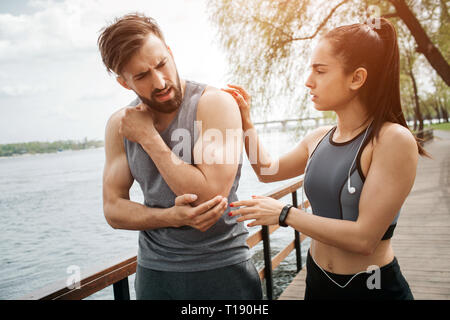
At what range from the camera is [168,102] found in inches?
44.0

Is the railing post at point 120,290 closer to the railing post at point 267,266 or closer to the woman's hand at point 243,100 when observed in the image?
the woman's hand at point 243,100

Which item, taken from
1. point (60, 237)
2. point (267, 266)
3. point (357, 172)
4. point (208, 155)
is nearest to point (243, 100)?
point (208, 155)

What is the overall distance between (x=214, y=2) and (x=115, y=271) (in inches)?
282

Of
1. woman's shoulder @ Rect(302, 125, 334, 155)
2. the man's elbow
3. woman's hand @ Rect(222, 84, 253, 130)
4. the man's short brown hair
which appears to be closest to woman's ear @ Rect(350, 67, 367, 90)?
woman's shoulder @ Rect(302, 125, 334, 155)

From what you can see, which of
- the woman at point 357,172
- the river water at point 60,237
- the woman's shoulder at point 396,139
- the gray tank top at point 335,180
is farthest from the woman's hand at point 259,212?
the river water at point 60,237

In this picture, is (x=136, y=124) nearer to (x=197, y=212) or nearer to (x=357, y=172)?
(x=197, y=212)

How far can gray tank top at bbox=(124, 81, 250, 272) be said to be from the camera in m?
1.12

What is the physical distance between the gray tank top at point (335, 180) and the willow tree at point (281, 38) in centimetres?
591

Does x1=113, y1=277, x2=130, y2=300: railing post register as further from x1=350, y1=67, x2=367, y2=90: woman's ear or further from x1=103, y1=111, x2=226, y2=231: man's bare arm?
x1=350, y1=67, x2=367, y2=90: woman's ear

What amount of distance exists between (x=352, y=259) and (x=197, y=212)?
0.56 metres

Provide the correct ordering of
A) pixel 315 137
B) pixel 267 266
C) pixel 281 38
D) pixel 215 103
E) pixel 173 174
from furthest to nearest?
pixel 281 38 → pixel 267 266 → pixel 315 137 → pixel 215 103 → pixel 173 174

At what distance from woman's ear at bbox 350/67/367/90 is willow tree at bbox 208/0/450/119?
5.97 meters
